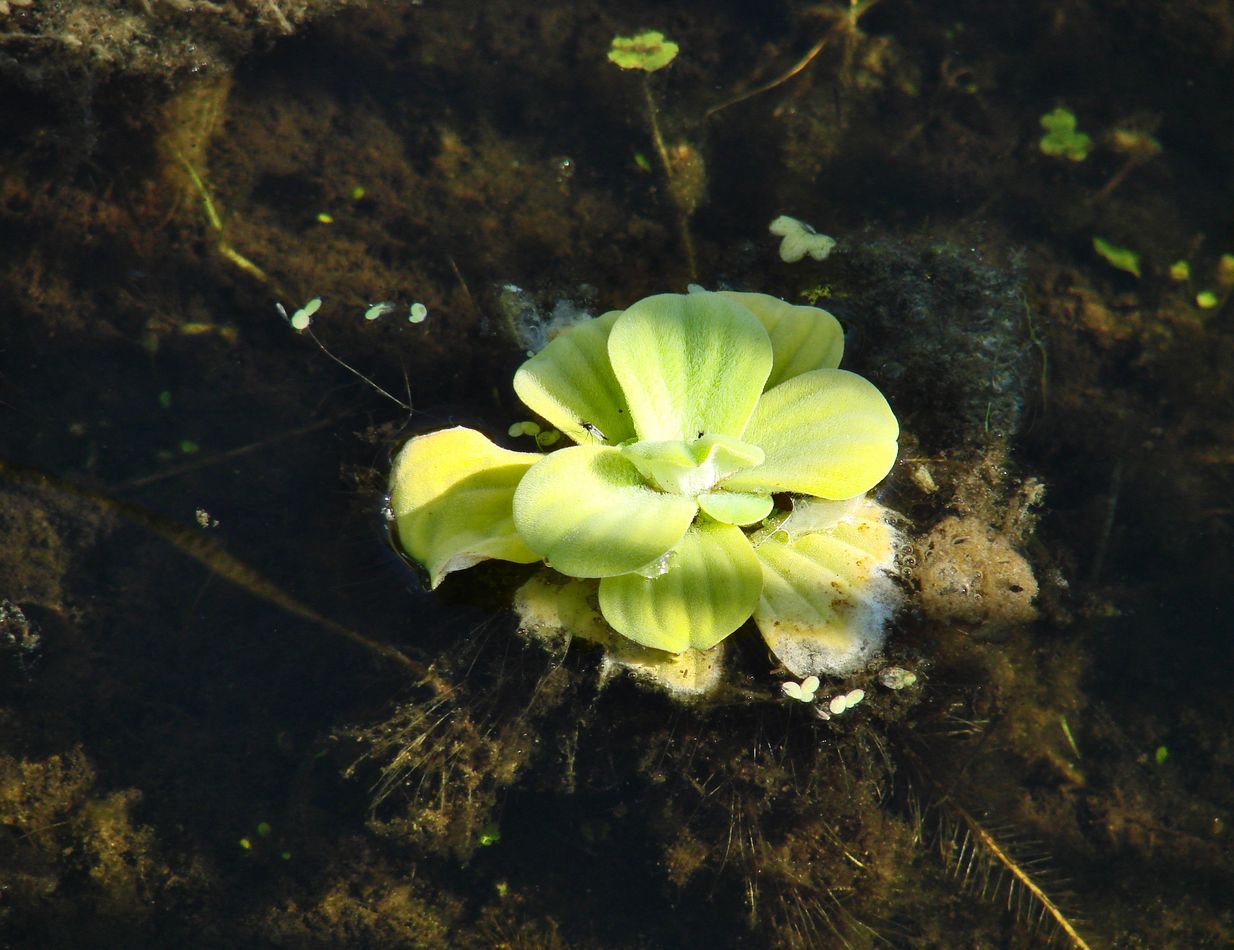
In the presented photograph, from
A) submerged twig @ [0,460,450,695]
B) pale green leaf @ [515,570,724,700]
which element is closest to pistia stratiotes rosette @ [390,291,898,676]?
pale green leaf @ [515,570,724,700]

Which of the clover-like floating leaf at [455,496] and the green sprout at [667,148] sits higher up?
the green sprout at [667,148]

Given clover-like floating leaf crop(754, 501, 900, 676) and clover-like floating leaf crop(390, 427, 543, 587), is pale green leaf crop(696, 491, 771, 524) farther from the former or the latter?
clover-like floating leaf crop(390, 427, 543, 587)

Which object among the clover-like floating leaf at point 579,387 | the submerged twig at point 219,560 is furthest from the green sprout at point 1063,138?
the submerged twig at point 219,560

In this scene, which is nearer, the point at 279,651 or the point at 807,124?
the point at 279,651

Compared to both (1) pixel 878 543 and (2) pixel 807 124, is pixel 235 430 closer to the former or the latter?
(1) pixel 878 543

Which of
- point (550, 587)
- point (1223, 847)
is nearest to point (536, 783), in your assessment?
point (550, 587)

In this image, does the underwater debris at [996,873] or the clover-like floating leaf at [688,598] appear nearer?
the clover-like floating leaf at [688,598]

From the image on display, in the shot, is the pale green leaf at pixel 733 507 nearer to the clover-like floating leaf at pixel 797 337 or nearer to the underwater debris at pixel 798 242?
the clover-like floating leaf at pixel 797 337
